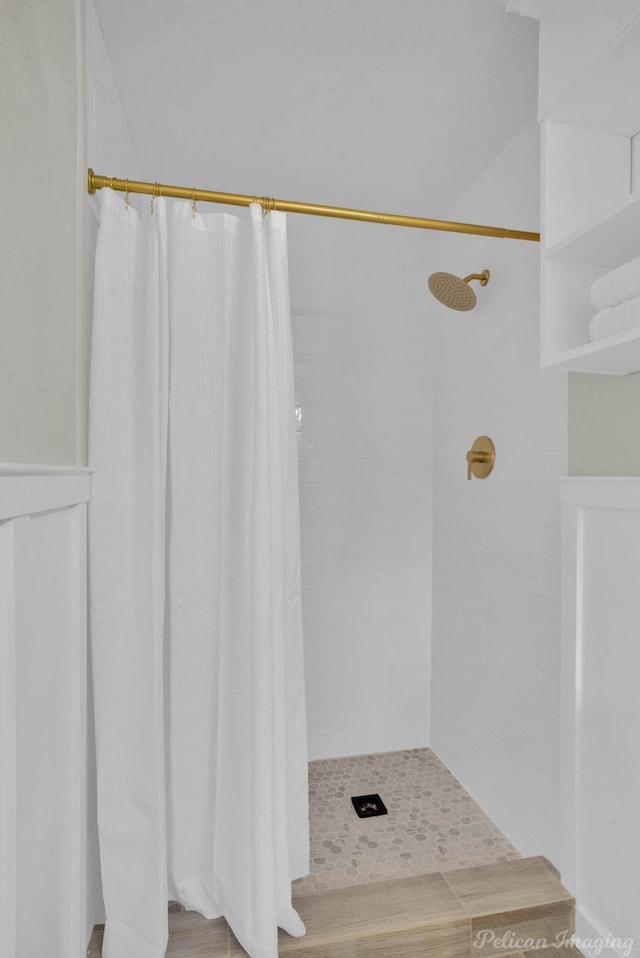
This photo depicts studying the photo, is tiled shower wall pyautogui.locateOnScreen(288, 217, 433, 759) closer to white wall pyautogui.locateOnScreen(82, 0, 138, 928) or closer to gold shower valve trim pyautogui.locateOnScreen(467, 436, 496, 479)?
→ gold shower valve trim pyautogui.locateOnScreen(467, 436, 496, 479)

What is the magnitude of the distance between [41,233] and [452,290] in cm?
111

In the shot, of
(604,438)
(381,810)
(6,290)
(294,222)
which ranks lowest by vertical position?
(381,810)

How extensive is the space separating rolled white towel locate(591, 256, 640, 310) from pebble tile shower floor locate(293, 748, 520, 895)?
5.13ft

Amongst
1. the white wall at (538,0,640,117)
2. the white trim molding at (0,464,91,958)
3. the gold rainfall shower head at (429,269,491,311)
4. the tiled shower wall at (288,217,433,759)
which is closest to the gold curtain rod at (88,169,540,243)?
the gold rainfall shower head at (429,269,491,311)

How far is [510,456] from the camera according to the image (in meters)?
1.75

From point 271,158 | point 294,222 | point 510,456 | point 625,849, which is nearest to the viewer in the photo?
point 625,849

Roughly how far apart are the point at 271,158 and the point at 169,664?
1697 millimetres

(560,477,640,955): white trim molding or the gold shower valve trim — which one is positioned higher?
the gold shower valve trim

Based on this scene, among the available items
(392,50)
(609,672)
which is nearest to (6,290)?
(392,50)

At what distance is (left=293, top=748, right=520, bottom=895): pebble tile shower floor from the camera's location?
153 centimetres

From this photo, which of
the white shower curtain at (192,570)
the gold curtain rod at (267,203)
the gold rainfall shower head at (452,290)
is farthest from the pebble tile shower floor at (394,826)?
the gold curtain rod at (267,203)

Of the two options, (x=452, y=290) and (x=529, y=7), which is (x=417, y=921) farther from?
(x=529, y=7)

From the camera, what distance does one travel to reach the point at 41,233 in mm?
917

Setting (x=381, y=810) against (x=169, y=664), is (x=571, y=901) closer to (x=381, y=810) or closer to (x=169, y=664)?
(x=381, y=810)
